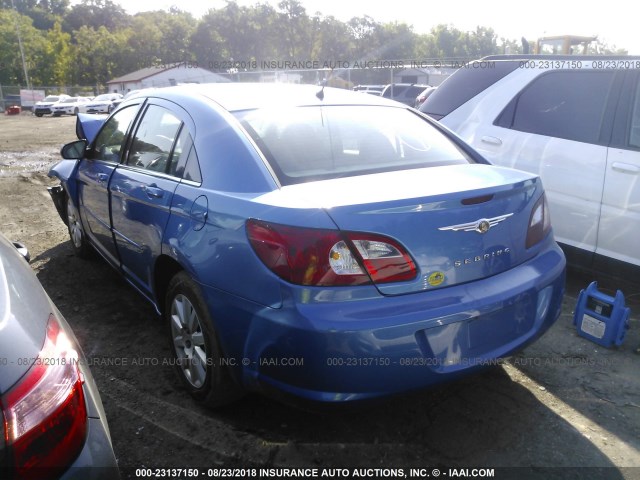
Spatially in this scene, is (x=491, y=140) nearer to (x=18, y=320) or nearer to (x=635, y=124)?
(x=635, y=124)

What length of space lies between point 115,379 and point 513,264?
7.51ft

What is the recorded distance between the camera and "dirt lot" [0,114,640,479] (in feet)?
7.72

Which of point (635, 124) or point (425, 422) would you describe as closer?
point (425, 422)

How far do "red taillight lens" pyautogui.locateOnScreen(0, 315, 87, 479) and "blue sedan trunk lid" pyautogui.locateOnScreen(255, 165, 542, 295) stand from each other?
41.3 inches

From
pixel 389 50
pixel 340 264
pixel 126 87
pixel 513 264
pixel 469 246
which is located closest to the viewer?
pixel 340 264

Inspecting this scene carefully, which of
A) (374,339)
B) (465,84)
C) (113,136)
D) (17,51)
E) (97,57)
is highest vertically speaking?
(17,51)

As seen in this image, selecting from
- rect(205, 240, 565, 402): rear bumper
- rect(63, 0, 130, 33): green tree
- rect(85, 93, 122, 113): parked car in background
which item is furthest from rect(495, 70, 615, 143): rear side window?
rect(63, 0, 130, 33): green tree

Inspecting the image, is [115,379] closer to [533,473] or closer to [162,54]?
[533,473]

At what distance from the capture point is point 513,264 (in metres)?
2.42

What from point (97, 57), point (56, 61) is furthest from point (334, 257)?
point (97, 57)

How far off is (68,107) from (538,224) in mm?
41317

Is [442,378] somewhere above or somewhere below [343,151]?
below

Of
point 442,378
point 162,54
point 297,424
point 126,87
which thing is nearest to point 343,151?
point 442,378

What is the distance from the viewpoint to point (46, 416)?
52.4 inches
